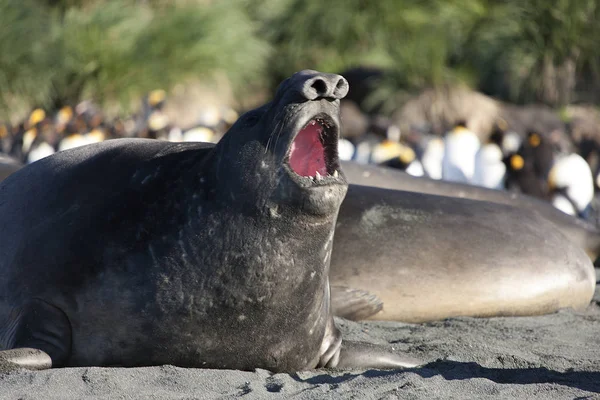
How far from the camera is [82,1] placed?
20.8m

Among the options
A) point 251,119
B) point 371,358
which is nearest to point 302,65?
point 371,358

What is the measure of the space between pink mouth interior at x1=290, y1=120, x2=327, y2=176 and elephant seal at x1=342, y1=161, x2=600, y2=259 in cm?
321

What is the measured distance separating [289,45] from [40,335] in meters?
Answer: 20.8

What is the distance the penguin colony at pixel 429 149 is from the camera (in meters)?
11.2

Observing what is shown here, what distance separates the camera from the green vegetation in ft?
60.3

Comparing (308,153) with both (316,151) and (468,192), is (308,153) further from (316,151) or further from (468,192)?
(468,192)

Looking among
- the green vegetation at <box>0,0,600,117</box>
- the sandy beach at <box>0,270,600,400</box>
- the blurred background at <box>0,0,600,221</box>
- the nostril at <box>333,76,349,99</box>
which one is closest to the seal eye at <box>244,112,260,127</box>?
the nostril at <box>333,76,349,99</box>

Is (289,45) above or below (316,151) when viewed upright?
below

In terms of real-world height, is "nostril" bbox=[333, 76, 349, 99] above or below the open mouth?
above

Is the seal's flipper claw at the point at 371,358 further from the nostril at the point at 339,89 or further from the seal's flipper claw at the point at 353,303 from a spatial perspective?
the nostril at the point at 339,89

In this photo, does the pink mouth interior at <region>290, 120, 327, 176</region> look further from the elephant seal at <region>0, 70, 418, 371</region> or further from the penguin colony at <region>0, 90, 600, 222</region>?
the penguin colony at <region>0, 90, 600, 222</region>

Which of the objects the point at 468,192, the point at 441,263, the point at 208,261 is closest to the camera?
the point at 208,261

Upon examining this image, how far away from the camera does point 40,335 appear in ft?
10.9

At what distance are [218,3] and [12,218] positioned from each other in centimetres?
1725
